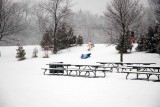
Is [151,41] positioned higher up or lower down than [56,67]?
higher up

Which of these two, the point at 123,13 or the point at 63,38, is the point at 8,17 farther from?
the point at 123,13

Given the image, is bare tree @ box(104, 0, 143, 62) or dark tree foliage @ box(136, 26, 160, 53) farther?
dark tree foliage @ box(136, 26, 160, 53)

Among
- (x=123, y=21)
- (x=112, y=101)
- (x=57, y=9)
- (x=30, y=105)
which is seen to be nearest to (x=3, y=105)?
(x=30, y=105)

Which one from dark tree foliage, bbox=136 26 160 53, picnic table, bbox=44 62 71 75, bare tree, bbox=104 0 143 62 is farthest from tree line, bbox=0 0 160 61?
picnic table, bbox=44 62 71 75

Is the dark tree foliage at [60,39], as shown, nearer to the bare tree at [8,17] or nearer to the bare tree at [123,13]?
the bare tree at [8,17]

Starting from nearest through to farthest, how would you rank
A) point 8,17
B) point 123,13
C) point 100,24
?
1. point 123,13
2. point 100,24
3. point 8,17

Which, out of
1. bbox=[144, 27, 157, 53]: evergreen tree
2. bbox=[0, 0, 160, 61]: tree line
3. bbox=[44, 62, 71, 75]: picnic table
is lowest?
bbox=[44, 62, 71, 75]: picnic table

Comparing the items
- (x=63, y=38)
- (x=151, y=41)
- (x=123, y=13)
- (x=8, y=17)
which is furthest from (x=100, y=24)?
(x=8, y=17)

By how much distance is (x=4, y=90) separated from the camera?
418 inches

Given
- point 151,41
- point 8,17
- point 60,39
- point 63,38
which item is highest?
point 8,17

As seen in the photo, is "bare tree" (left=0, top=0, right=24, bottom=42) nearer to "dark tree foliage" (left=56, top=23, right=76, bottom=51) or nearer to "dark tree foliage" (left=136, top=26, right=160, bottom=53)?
"dark tree foliage" (left=56, top=23, right=76, bottom=51)

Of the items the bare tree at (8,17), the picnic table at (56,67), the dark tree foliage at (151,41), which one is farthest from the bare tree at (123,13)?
the bare tree at (8,17)

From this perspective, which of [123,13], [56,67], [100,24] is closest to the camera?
[56,67]

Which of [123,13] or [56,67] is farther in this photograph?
[123,13]
